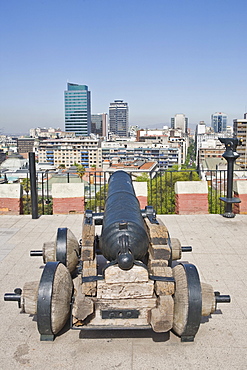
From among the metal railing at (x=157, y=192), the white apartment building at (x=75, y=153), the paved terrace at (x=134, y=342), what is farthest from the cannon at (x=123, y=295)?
the white apartment building at (x=75, y=153)

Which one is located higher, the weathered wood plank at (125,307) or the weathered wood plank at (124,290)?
the weathered wood plank at (124,290)

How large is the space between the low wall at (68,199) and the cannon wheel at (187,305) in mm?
5468

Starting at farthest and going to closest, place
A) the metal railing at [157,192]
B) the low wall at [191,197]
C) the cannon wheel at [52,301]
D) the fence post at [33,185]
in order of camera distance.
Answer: the metal railing at [157,192] < the low wall at [191,197] < the fence post at [33,185] < the cannon wheel at [52,301]

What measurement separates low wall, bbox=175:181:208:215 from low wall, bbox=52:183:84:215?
2250mm

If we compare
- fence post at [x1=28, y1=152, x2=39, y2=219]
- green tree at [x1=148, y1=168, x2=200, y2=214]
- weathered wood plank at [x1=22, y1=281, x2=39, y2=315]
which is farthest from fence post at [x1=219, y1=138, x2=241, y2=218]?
weathered wood plank at [x1=22, y1=281, x2=39, y2=315]

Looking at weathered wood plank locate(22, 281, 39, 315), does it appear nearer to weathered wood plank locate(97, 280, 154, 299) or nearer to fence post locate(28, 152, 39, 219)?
weathered wood plank locate(97, 280, 154, 299)

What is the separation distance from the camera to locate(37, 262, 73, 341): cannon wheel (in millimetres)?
3549

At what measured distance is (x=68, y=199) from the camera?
9.00 metres

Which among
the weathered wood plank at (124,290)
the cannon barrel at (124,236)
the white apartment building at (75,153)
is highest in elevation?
the cannon barrel at (124,236)

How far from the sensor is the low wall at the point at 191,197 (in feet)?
29.3

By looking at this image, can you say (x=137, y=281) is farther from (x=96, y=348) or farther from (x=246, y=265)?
(x=246, y=265)

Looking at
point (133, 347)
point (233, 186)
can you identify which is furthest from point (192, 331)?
point (233, 186)

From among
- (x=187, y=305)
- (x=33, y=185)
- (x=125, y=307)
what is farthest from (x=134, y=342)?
(x=33, y=185)

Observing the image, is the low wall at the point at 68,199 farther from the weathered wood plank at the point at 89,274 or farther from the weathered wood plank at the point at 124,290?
the weathered wood plank at the point at 124,290
